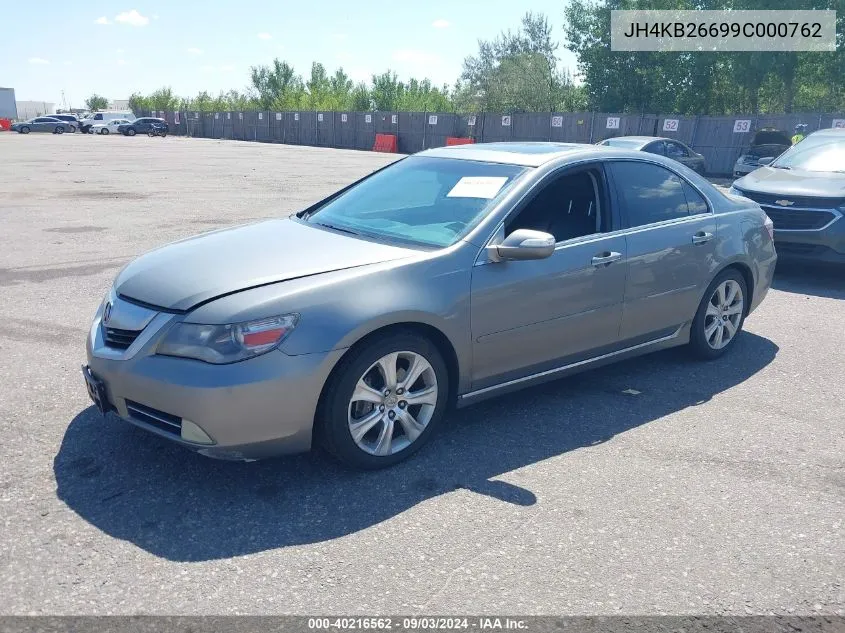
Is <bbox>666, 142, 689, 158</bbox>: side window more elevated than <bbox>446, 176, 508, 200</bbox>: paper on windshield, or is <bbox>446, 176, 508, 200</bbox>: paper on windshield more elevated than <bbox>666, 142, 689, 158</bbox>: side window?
<bbox>666, 142, 689, 158</bbox>: side window

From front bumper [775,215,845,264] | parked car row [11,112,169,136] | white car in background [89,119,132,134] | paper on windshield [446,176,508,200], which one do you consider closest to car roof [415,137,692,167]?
paper on windshield [446,176,508,200]

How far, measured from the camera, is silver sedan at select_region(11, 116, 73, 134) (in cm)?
6344

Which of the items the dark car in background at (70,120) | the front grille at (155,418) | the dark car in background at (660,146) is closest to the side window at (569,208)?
the front grille at (155,418)

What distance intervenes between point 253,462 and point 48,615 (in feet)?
4.47

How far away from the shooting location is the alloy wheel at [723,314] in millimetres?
5578

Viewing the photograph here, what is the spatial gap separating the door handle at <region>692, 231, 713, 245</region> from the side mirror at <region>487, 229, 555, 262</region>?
1696 mm

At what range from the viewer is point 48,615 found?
2648mm

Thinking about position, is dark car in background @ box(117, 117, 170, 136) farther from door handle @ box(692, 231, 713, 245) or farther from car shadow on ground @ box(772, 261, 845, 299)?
door handle @ box(692, 231, 713, 245)

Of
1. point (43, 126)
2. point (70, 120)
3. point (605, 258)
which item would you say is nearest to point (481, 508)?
point (605, 258)

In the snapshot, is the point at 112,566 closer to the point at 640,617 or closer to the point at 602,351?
the point at 640,617

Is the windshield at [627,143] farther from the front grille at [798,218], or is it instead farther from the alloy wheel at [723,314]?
the alloy wheel at [723,314]

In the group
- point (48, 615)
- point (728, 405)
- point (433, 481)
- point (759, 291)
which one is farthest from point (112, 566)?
point (759, 291)

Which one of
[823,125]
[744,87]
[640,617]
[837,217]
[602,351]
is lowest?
[640,617]

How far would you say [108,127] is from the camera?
65188mm
